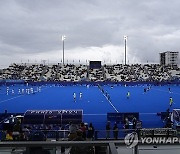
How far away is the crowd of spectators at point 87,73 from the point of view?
246 ft

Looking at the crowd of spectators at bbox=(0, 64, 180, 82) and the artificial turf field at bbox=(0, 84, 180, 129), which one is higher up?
the crowd of spectators at bbox=(0, 64, 180, 82)

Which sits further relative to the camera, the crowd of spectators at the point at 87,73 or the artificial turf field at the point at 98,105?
the crowd of spectators at the point at 87,73

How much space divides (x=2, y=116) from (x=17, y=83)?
47499 millimetres

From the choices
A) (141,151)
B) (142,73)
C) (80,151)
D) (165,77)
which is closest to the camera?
(80,151)

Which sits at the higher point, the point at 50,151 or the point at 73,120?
the point at 50,151

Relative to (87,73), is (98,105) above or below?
below

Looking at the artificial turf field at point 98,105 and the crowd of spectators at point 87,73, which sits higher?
the crowd of spectators at point 87,73

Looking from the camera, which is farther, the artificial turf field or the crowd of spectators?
the crowd of spectators

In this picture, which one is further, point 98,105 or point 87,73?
point 87,73

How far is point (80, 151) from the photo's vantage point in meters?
3.39

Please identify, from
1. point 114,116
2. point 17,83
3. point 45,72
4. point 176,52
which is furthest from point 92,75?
point 176,52

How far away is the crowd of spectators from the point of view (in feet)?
246

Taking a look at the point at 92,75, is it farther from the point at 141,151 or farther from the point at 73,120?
the point at 141,151

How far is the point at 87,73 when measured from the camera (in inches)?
3187
